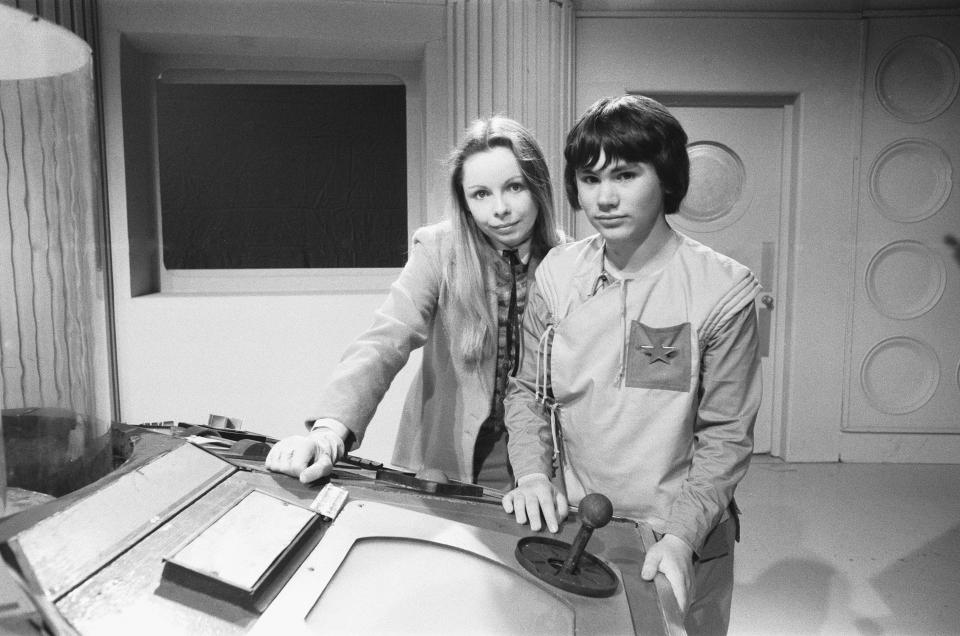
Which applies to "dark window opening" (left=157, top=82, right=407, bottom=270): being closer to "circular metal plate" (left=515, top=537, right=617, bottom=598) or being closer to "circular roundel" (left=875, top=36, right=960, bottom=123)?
"circular roundel" (left=875, top=36, right=960, bottom=123)

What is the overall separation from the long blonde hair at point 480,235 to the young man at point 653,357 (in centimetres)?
33

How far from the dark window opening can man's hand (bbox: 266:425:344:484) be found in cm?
232

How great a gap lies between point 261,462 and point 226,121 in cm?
261

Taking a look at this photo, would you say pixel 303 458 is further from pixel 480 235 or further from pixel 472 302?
pixel 480 235

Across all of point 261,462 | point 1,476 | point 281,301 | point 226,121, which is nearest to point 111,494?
point 1,476

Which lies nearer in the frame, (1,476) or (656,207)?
(1,476)

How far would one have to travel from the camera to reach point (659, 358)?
0.96 meters

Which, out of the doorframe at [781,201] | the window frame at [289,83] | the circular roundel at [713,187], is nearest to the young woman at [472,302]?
the window frame at [289,83]

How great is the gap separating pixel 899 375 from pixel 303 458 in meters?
3.11

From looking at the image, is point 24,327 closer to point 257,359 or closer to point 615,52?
point 257,359

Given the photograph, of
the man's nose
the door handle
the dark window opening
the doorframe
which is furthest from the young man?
the door handle

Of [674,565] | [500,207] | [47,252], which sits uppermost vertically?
[500,207]

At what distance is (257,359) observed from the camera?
2.93 m

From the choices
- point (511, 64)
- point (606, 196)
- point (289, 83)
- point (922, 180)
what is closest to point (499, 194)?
point (606, 196)
